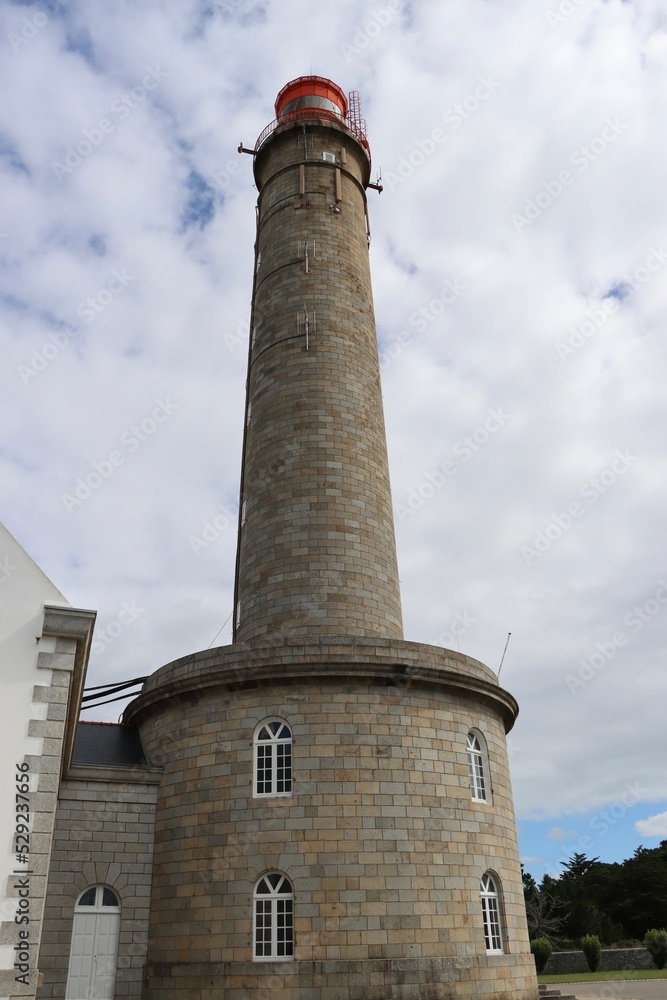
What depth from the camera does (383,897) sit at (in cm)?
1180

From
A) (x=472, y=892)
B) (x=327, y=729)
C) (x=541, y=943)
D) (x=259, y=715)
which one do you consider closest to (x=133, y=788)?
(x=259, y=715)

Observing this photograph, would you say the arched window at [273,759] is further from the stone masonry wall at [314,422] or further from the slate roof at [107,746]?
the stone masonry wall at [314,422]

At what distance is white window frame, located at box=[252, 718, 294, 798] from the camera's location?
12.6 metres

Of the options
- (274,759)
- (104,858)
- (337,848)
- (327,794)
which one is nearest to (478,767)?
(327,794)

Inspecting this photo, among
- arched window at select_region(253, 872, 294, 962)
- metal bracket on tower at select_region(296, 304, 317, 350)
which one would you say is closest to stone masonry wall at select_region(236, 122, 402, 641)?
metal bracket on tower at select_region(296, 304, 317, 350)

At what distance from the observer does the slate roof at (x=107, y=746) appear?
14.4 meters

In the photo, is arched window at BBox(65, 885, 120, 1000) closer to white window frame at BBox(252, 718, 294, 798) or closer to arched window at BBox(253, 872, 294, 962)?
arched window at BBox(253, 872, 294, 962)

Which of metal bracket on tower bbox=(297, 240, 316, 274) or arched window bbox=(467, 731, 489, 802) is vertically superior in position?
metal bracket on tower bbox=(297, 240, 316, 274)

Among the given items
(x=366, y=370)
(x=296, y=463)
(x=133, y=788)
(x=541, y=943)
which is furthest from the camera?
(x=541, y=943)

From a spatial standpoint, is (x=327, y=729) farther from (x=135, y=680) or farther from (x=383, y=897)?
(x=135, y=680)

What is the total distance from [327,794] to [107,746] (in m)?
4.88

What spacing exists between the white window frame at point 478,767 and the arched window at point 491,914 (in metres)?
1.27

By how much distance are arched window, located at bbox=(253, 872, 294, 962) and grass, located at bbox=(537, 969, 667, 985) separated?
17.1 metres

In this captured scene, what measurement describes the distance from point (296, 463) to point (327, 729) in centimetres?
639
